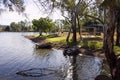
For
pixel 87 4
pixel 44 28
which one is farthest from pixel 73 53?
pixel 44 28

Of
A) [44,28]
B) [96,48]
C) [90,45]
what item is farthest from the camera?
[44,28]

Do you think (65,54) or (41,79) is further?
(65,54)

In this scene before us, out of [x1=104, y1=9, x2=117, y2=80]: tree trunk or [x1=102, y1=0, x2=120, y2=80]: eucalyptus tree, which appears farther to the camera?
[x1=104, y1=9, x2=117, y2=80]: tree trunk

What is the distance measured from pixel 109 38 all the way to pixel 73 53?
71.2ft

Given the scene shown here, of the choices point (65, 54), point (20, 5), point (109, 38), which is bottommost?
point (65, 54)

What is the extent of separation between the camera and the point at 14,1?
24.7 metres

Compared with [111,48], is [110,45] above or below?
above

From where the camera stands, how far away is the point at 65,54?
4028cm

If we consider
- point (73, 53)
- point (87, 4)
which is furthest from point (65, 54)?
point (87, 4)

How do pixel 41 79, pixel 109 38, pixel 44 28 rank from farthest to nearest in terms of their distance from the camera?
pixel 44 28 → pixel 41 79 → pixel 109 38

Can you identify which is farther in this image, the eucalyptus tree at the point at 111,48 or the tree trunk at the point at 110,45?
the tree trunk at the point at 110,45

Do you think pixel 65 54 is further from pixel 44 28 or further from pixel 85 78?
pixel 44 28

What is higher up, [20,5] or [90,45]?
[20,5]

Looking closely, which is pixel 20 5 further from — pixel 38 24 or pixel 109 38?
pixel 38 24
